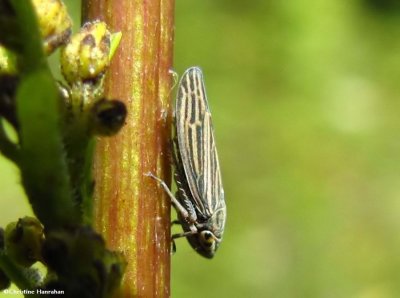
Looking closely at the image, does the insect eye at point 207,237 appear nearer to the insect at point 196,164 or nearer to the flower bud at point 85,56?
the insect at point 196,164

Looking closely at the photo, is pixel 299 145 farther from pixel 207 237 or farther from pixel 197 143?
pixel 197 143

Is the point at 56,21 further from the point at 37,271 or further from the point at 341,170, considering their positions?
the point at 341,170

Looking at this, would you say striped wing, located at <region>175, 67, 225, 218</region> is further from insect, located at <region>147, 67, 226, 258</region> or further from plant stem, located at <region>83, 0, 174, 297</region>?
plant stem, located at <region>83, 0, 174, 297</region>

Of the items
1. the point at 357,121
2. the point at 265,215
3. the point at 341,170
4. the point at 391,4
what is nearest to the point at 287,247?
the point at 265,215

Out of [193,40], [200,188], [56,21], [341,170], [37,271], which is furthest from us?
[193,40]

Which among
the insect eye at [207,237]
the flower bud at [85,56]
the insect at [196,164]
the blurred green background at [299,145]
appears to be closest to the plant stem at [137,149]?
the flower bud at [85,56]

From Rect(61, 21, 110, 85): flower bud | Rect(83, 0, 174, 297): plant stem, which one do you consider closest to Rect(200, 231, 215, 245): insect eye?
Rect(83, 0, 174, 297): plant stem
